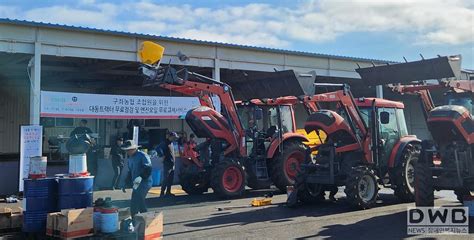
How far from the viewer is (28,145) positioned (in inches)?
507

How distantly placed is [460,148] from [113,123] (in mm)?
17403

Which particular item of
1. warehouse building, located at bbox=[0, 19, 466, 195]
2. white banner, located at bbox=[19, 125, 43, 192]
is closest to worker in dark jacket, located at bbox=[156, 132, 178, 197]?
warehouse building, located at bbox=[0, 19, 466, 195]

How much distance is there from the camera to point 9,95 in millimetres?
20828

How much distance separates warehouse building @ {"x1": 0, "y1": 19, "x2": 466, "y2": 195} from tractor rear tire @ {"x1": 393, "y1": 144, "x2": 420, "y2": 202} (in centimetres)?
457

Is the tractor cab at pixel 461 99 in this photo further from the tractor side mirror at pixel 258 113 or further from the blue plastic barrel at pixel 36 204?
the blue plastic barrel at pixel 36 204

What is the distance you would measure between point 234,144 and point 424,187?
5.27 meters

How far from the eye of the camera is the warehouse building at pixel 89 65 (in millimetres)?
13852

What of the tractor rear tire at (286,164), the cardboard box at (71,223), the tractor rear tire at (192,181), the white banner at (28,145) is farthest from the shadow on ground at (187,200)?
the cardboard box at (71,223)

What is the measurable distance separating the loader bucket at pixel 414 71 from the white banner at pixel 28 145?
8.52m

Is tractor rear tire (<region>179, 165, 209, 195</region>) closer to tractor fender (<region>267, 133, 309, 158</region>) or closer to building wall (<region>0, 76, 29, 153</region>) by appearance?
tractor fender (<region>267, 133, 309, 158</region>)

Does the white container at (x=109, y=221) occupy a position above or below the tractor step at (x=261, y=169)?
below

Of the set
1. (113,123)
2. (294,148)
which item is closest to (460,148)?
(294,148)

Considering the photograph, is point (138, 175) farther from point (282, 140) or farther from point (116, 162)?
point (116, 162)

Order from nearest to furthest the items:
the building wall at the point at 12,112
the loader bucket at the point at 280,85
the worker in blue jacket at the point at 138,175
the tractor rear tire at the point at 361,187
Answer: the worker in blue jacket at the point at 138,175 → the tractor rear tire at the point at 361,187 → the loader bucket at the point at 280,85 → the building wall at the point at 12,112
